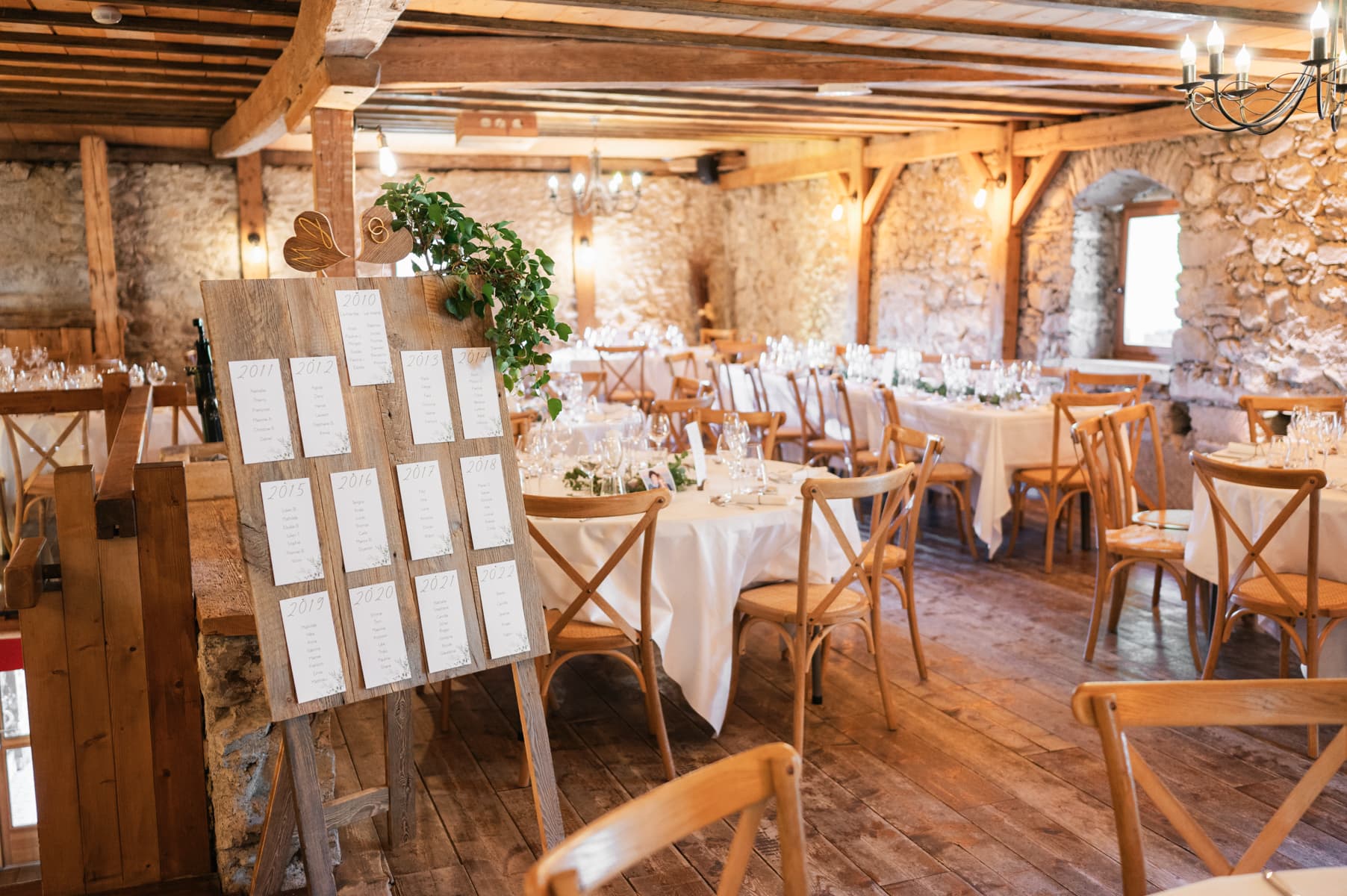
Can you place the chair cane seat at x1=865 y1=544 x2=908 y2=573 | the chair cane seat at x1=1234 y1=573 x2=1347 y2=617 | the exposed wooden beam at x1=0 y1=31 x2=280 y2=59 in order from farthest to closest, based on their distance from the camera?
the exposed wooden beam at x1=0 y1=31 x2=280 y2=59, the chair cane seat at x1=865 y1=544 x2=908 y2=573, the chair cane seat at x1=1234 y1=573 x2=1347 y2=617

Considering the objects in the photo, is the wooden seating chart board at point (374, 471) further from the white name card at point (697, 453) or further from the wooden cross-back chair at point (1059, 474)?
the wooden cross-back chair at point (1059, 474)

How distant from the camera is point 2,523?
5.63 metres

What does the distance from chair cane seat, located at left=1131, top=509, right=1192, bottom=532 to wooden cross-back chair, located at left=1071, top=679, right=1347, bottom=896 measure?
126 inches

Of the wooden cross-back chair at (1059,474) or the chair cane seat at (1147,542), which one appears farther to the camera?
the wooden cross-back chair at (1059,474)

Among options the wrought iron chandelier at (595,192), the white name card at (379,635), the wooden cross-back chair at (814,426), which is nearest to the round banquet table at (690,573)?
the white name card at (379,635)

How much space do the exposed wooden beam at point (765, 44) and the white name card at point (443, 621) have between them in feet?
11.8

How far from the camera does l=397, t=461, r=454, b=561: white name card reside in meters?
2.34

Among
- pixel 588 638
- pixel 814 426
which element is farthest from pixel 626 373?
pixel 588 638

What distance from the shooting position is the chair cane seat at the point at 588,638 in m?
3.33

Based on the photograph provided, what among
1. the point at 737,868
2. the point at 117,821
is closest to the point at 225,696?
the point at 117,821

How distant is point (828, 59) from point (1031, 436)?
247cm

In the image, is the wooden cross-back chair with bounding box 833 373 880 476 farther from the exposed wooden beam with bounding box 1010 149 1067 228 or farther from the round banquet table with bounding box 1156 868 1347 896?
the round banquet table with bounding box 1156 868 1347 896

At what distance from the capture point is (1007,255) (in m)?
8.62

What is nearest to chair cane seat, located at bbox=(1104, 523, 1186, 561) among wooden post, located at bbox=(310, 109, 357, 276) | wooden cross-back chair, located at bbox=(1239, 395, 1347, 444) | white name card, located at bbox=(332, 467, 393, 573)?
wooden cross-back chair, located at bbox=(1239, 395, 1347, 444)
